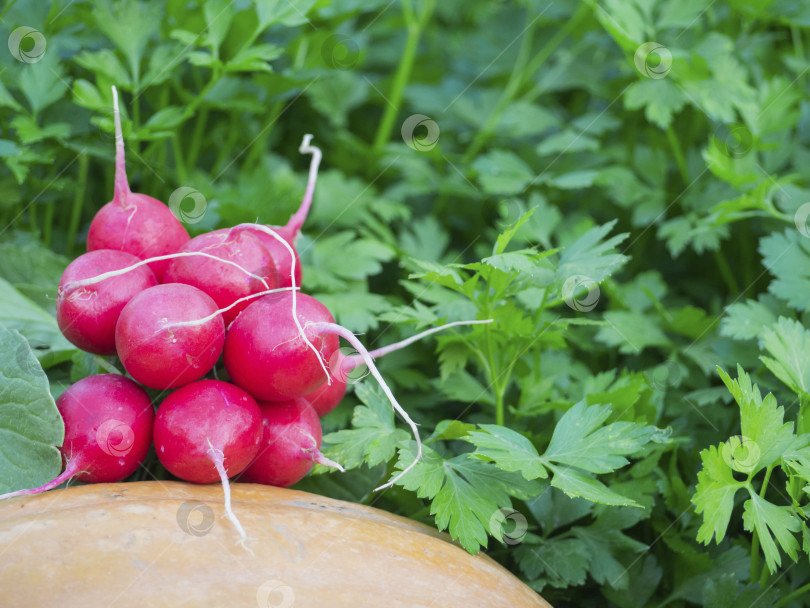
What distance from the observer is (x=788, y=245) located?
144 cm

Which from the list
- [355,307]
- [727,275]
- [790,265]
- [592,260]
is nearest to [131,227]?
[355,307]

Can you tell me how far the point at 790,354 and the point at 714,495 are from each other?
29cm

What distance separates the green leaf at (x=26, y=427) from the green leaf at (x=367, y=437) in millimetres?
352

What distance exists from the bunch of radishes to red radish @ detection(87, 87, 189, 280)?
0.10 ft

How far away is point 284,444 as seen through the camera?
3.48ft

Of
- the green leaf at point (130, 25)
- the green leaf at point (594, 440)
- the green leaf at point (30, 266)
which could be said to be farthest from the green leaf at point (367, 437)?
the green leaf at point (130, 25)

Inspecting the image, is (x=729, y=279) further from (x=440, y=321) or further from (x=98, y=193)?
(x=98, y=193)

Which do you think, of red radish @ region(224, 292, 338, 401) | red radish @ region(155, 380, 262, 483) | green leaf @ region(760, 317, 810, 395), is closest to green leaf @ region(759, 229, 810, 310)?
green leaf @ region(760, 317, 810, 395)

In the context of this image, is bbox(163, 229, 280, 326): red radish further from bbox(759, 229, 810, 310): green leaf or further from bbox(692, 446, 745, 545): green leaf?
bbox(759, 229, 810, 310): green leaf

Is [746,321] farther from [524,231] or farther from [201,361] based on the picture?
[201,361]

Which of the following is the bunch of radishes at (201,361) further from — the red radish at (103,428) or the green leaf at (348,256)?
the green leaf at (348,256)

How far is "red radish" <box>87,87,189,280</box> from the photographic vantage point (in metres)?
1.13

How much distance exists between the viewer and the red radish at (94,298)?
3.36 ft

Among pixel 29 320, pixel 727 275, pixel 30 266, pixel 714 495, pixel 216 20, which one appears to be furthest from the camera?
pixel 727 275
